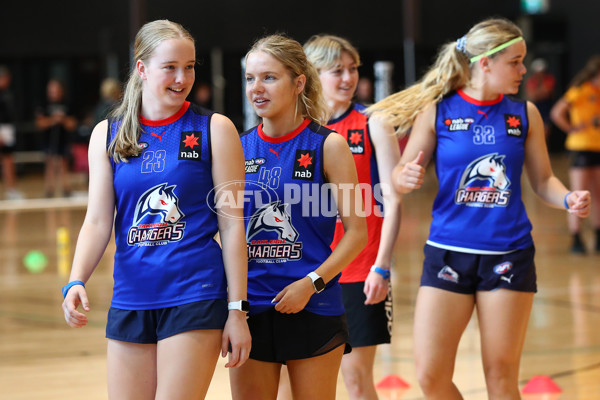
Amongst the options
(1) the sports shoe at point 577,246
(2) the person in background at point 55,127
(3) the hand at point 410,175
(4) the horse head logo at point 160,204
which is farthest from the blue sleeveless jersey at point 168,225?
(2) the person in background at point 55,127

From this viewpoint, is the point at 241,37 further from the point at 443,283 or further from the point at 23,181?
the point at 443,283

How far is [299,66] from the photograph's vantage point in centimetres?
247

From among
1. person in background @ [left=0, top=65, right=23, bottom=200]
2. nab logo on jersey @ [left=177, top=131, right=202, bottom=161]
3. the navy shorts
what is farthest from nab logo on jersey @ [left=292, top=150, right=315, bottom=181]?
person in background @ [left=0, top=65, right=23, bottom=200]

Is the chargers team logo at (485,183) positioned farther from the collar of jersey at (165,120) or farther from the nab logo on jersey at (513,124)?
the collar of jersey at (165,120)

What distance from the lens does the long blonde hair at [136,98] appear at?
7.22ft

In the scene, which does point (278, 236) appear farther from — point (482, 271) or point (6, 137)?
point (6, 137)

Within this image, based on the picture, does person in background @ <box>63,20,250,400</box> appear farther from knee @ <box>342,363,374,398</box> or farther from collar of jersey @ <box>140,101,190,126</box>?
knee @ <box>342,363,374,398</box>

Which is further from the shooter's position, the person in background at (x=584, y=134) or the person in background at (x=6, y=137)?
the person in background at (x=6, y=137)

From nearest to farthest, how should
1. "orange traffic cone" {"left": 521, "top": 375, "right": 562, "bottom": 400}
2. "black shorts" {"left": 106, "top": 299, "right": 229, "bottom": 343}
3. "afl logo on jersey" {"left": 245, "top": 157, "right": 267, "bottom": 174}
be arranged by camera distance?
"black shorts" {"left": 106, "top": 299, "right": 229, "bottom": 343}, "afl logo on jersey" {"left": 245, "top": 157, "right": 267, "bottom": 174}, "orange traffic cone" {"left": 521, "top": 375, "right": 562, "bottom": 400}

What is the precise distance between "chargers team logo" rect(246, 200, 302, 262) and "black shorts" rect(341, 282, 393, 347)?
87 centimetres

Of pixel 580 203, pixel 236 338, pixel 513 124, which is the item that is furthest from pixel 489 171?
pixel 236 338

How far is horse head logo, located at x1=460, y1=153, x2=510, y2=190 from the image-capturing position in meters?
2.89

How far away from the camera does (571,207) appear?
2.86 m

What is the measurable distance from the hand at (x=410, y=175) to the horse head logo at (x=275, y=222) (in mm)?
583
